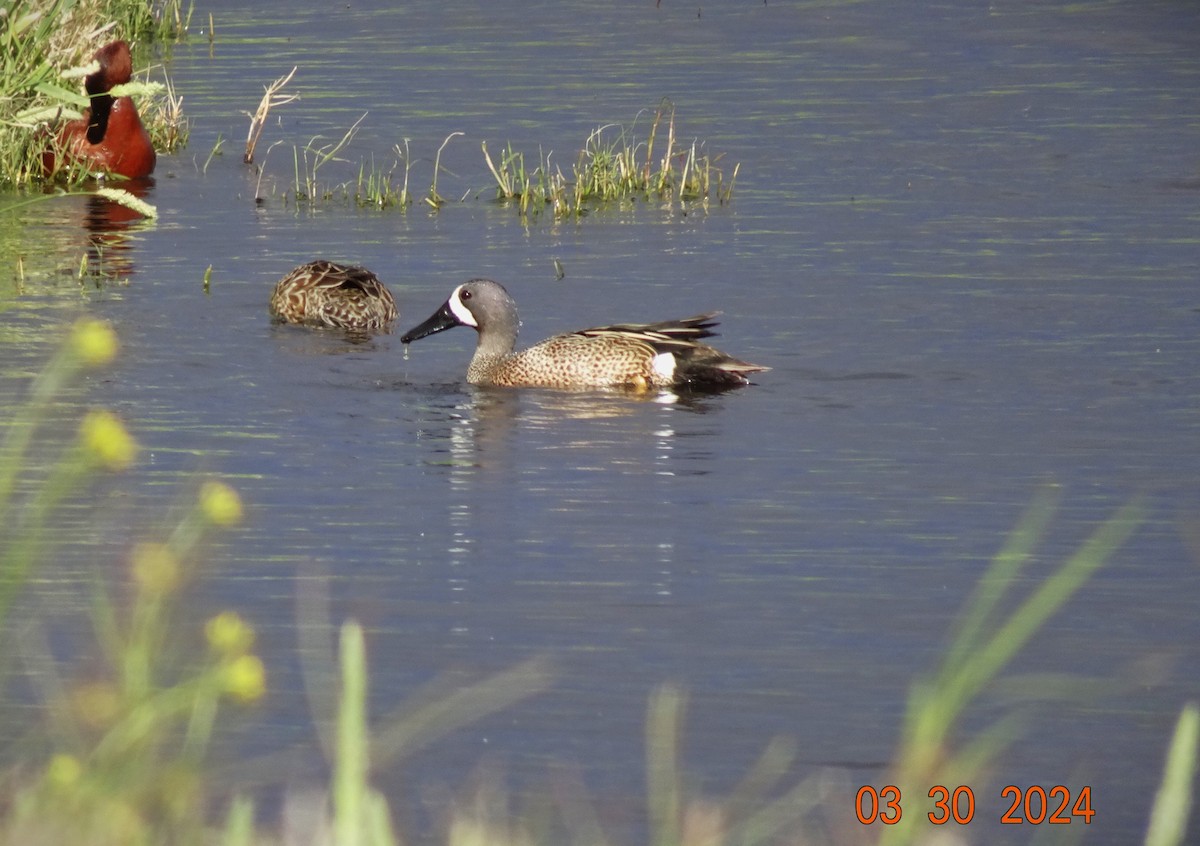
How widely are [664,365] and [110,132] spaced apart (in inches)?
326

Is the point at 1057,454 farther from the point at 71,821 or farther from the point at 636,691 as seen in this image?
the point at 71,821

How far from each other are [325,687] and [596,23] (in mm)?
24629

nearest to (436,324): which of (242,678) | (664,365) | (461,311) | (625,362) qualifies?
(461,311)

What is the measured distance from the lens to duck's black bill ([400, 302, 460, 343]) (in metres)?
12.6

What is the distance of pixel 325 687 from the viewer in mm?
6547

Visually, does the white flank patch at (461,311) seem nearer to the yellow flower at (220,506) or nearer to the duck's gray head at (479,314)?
the duck's gray head at (479,314)

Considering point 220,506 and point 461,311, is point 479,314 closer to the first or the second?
point 461,311

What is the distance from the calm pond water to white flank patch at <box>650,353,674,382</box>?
0.23 meters

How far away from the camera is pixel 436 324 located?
1273 cm

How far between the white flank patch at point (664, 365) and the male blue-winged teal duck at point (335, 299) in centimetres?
222

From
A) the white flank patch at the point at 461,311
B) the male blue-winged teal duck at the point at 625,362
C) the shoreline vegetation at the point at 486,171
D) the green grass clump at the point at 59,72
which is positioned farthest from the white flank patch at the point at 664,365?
the shoreline vegetation at the point at 486,171

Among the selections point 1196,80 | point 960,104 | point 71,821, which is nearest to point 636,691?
point 71,821
